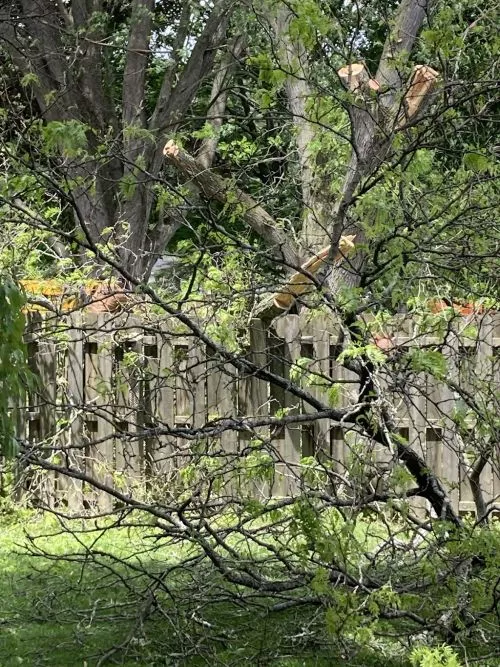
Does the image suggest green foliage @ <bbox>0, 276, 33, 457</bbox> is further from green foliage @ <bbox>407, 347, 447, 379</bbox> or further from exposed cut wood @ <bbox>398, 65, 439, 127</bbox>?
exposed cut wood @ <bbox>398, 65, 439, 127</bbox>

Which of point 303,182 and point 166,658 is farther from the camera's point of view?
point 303,182

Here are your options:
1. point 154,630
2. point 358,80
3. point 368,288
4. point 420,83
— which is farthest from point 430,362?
→ point 154,630

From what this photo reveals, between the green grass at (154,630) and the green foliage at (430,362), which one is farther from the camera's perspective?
the green grass at (154,630)

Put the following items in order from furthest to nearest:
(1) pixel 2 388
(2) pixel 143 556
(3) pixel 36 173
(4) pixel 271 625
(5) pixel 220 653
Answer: (2) pixel 143 556, (4) pixel 271 625, (5) pixel 220 653, (3) pixel 36 173, (1) pixel 2 388

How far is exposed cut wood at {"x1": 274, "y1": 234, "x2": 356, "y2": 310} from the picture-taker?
4844 millimetres

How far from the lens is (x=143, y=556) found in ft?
23.8

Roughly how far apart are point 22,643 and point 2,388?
7.78 feet

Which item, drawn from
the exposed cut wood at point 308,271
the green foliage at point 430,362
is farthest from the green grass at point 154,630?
the exposed cut wood at point 308,271

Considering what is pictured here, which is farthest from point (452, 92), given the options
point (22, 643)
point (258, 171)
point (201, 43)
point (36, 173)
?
point (258, 171)

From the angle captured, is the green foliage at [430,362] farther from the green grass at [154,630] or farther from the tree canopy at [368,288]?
the green grass at [154,630]

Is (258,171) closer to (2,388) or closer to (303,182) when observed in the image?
(303,182)

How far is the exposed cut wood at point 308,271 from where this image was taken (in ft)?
15.9

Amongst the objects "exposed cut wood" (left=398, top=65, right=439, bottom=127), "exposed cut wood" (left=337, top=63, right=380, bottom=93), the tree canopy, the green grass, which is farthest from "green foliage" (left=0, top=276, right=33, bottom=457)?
"exposed cut wood" (left=398, top=65, right=439, bottom=127)

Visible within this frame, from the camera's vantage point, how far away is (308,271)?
5102mm
